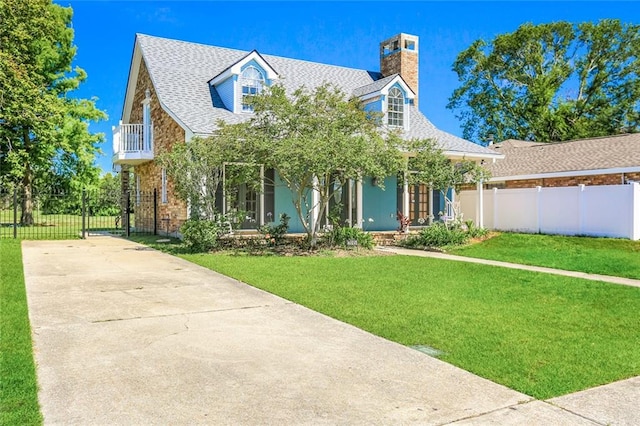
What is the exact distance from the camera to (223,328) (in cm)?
604

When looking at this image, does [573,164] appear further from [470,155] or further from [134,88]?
[134,88]

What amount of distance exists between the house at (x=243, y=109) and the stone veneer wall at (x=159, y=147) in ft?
0.12

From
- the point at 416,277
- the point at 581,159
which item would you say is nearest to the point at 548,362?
the point at 416,277

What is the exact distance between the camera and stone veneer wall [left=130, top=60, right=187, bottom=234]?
56.5ft

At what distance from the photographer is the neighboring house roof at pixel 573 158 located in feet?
64.8

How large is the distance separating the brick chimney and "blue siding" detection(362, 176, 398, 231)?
5.07 metres

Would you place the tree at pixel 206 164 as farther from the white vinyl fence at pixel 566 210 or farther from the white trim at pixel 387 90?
the white vinyl fence at pixel 566 210

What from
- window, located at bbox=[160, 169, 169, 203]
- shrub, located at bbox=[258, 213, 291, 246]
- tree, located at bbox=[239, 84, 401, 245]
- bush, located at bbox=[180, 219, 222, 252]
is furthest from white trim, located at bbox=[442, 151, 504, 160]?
window, located at bbox=[160, 169, 169, 203]

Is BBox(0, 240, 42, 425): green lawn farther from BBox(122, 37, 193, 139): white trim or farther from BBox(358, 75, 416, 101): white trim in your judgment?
BBox(358, 75, 416, 101): white trim

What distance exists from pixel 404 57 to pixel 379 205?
23.6 ft

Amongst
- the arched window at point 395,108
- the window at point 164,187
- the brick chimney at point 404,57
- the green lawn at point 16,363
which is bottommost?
Answer: the green lawn at point 16,363

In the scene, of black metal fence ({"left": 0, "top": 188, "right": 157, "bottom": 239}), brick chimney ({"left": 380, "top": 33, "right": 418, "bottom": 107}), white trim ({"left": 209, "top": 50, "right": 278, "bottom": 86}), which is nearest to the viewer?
white trim ({"left": 209, "top": 50, "right": 278, "bottom": 86})

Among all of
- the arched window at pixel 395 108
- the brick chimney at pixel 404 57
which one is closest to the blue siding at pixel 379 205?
the arched window at pixel 395 108

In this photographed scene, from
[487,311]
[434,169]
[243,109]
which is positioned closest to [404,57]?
[434,169]
